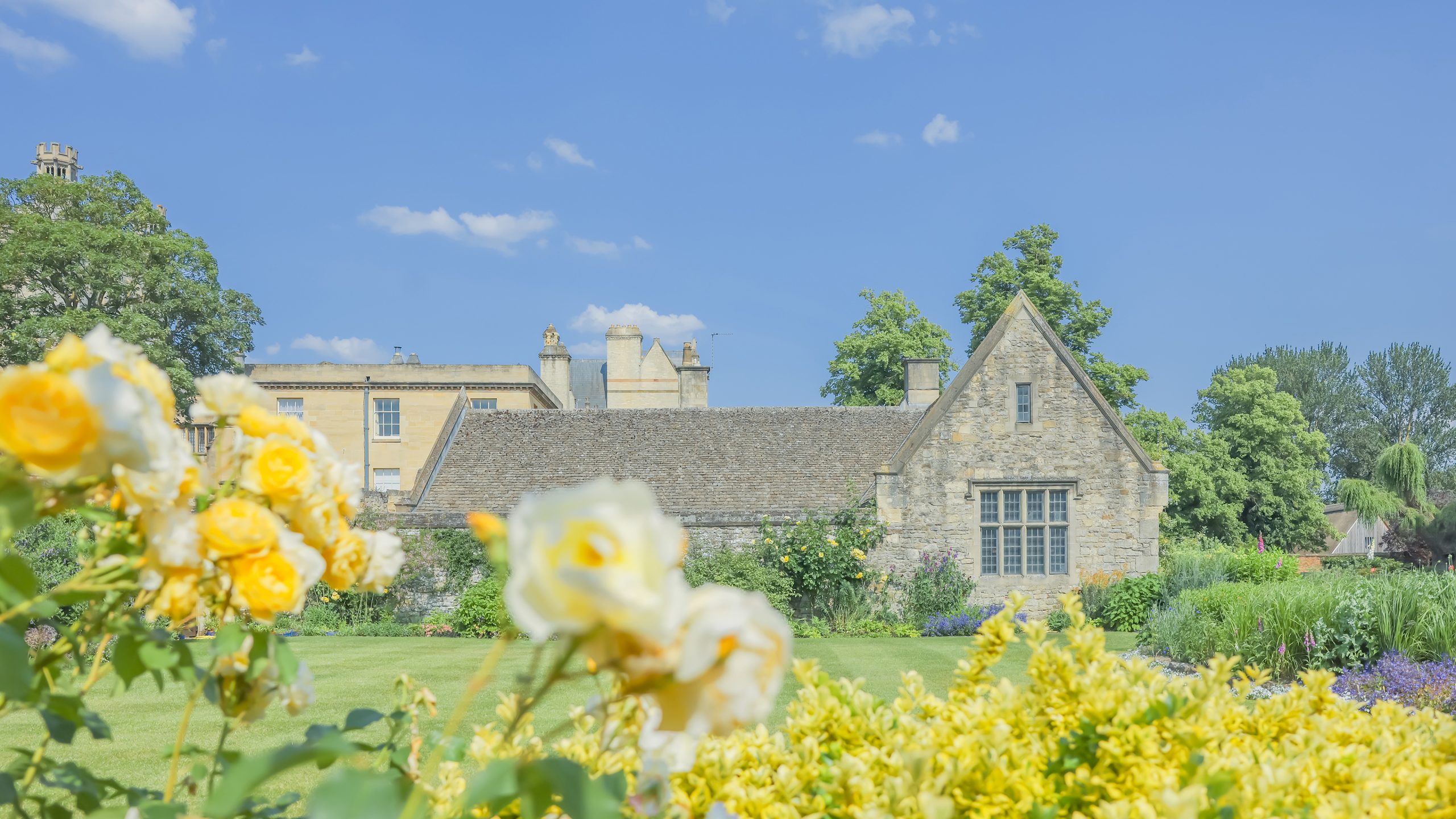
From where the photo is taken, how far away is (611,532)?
0.89 meters

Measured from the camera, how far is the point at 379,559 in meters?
1.86

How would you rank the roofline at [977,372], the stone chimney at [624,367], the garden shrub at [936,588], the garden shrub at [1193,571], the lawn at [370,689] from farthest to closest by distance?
the stone chimney at [624,367], the roofline at [977,372], the garden shrub at [936,588], the garden shrub at [1193,571], the lawn at [370,689]

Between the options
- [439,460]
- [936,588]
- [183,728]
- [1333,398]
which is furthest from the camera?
[1333,398]

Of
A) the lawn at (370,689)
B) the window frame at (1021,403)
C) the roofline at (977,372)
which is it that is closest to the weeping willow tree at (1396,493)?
the roofline at (977,372)

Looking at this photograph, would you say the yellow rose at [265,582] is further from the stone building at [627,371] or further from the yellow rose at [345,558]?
the stone building at [627,371]

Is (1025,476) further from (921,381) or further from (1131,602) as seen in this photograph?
(921,381)

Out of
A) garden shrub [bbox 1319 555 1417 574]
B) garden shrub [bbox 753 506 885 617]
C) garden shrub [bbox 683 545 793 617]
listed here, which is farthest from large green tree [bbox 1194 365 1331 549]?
garden shrub [bbox 683 545 793 617]

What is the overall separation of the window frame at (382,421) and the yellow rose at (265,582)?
36994mm

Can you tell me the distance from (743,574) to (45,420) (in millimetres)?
17475

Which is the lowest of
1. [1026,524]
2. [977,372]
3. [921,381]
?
[1026,524]

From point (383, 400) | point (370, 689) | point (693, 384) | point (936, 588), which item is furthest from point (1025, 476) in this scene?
point (383, 400)

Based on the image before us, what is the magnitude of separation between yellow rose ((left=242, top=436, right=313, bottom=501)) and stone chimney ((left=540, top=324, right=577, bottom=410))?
3963 cm

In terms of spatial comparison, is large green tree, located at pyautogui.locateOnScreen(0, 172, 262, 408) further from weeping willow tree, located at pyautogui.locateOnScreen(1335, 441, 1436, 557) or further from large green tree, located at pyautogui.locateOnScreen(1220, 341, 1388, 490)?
large green tree, located at pyautogui.locateOnScreen(1220, 341, 1388, 490)

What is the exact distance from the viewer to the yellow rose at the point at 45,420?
1184mm
